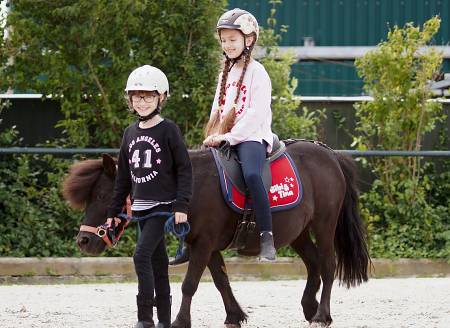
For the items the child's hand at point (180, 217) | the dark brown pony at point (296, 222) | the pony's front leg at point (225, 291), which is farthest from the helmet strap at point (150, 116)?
the pony's front leg at point (225, 291)

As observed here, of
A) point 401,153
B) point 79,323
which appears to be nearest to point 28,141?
point 401,153

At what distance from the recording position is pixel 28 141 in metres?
13.0

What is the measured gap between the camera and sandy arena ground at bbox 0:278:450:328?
783 centimetres

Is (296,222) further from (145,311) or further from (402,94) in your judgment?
(402,94)

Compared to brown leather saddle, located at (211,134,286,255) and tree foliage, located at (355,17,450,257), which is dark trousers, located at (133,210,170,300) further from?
tree foliage, located at (355,17,450,257)

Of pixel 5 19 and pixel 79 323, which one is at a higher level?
pixel 5 19

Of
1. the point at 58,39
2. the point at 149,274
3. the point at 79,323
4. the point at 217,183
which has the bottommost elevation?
the point at 79,323

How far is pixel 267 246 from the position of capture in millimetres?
6934

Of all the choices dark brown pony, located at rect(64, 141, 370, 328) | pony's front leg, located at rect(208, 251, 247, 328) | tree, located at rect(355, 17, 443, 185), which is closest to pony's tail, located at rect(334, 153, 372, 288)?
dark brown pony, located at rect(64, 141, 370, 328)

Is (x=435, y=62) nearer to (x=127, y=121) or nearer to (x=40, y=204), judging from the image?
(x=127, y=121)

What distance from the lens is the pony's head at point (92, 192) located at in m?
6.58

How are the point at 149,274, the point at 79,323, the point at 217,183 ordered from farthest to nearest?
the point at 79,323
the point at 217,183
the point at 149,274

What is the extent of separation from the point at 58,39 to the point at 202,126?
194 centimetres

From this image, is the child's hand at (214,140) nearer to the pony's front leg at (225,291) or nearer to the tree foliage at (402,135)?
the pony's front leg at (225,291)
